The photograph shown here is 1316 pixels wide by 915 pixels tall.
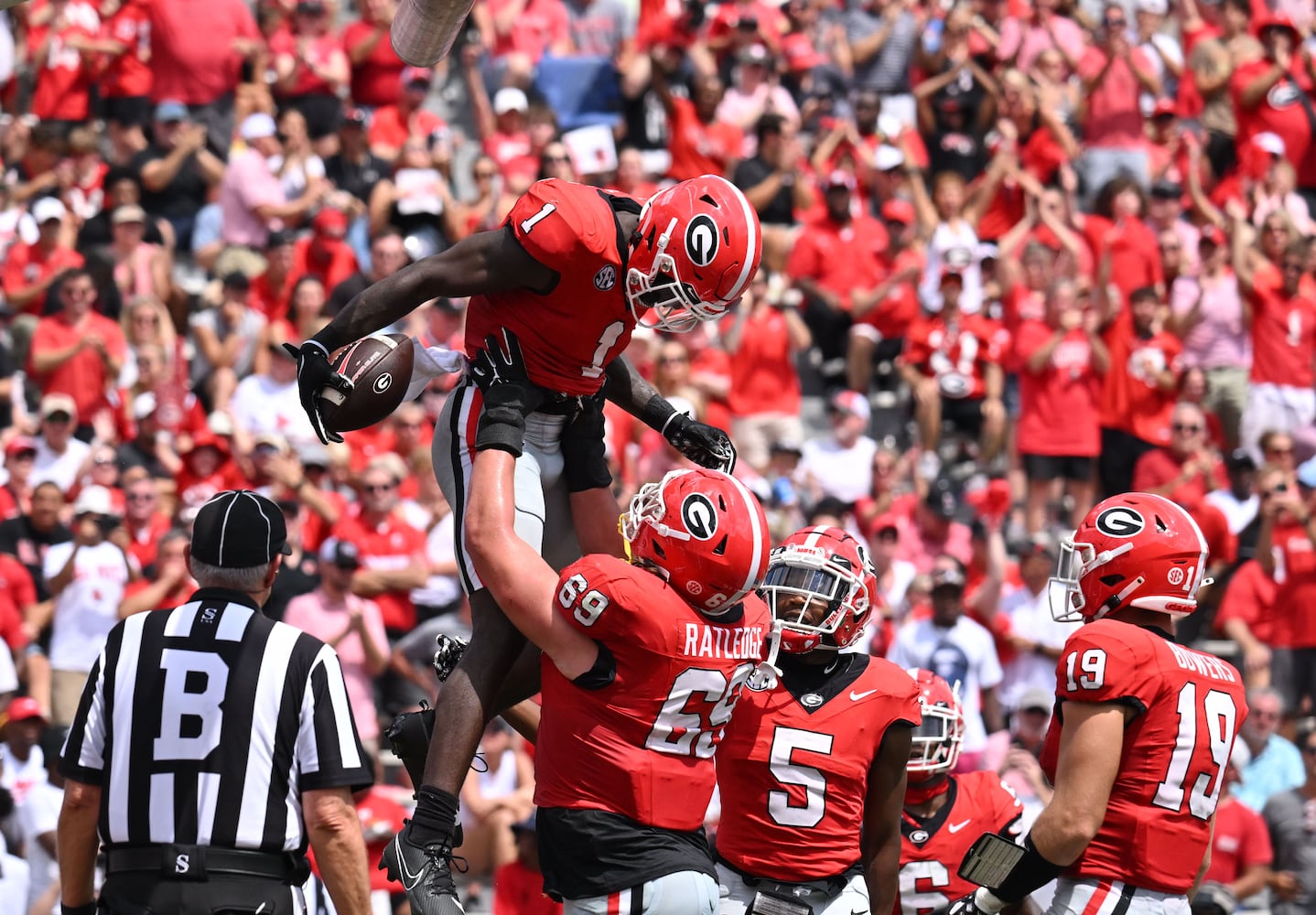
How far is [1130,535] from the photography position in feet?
18.4

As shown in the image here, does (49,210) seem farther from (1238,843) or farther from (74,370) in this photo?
(1238,843)

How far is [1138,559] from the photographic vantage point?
5590mm

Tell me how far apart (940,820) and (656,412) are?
1.62 metres

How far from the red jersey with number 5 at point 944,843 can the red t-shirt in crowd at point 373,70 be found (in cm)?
1011

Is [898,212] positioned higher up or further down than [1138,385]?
higher up

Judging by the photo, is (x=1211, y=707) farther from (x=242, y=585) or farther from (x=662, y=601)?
(x=242, y=585)

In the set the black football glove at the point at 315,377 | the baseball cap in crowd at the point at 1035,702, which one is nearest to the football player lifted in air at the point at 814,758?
the black football glove at the point at 315,377

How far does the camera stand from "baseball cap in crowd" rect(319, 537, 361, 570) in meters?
10.6

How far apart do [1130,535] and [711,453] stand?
138 cm

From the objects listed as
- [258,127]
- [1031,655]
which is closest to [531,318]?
[1031,655]

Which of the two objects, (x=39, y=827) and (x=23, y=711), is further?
(x=23, y=711)

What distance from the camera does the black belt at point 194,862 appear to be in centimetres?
517

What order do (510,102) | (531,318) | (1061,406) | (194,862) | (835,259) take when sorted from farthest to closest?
(510,102)
(835,259)
(1061,406)
(531,318)
(194,862)

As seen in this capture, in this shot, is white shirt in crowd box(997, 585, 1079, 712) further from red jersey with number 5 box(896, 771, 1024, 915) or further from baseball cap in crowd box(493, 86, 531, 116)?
baseball cap in crowd box(493, 86, 531, 116)
